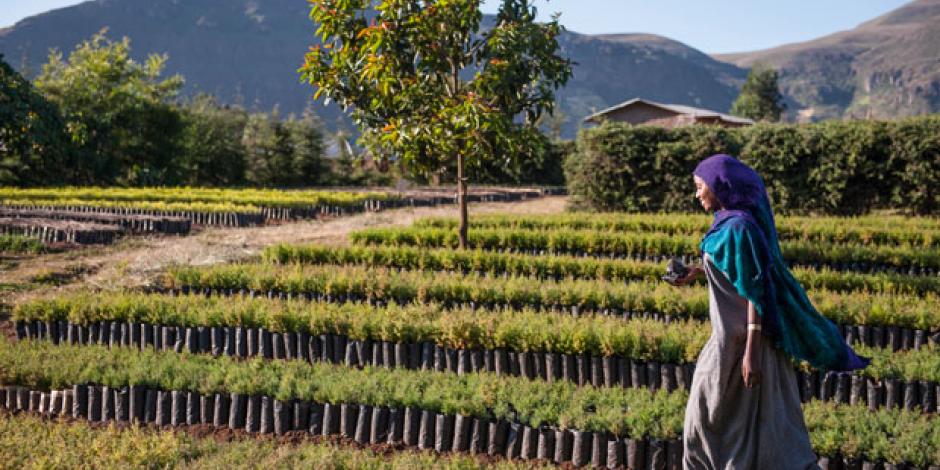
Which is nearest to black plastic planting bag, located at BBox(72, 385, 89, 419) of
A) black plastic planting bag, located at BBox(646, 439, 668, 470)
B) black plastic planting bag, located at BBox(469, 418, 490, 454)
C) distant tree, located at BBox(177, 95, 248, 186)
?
black plastic planting bag, located at BBox(469, 418, 490, 454)

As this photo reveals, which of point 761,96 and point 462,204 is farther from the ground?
point 761,96

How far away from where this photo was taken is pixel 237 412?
205 inches

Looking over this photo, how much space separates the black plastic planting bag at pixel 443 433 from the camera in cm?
484

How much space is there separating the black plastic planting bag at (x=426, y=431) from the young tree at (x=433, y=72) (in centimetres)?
529

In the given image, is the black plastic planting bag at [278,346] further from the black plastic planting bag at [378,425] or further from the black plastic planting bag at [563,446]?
the black plastic planting bag at [563,446]

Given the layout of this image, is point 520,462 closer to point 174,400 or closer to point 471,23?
point 174,400

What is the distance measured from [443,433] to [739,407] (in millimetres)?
2038

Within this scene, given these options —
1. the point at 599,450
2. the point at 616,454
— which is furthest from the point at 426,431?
the point at 616,454

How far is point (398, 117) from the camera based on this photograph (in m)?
10.4

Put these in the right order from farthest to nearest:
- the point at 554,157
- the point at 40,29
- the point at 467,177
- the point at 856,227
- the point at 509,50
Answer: the point at 40,29 < the point at 554,157 < the point at 856,227 < the point at 467,177 < the point at 509,50

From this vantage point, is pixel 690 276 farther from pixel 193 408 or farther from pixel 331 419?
pixel 193 408

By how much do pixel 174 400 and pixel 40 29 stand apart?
7224 inches

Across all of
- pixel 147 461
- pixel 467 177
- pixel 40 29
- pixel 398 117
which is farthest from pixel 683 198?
pixel 40 29

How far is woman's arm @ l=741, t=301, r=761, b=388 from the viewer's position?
339cm
